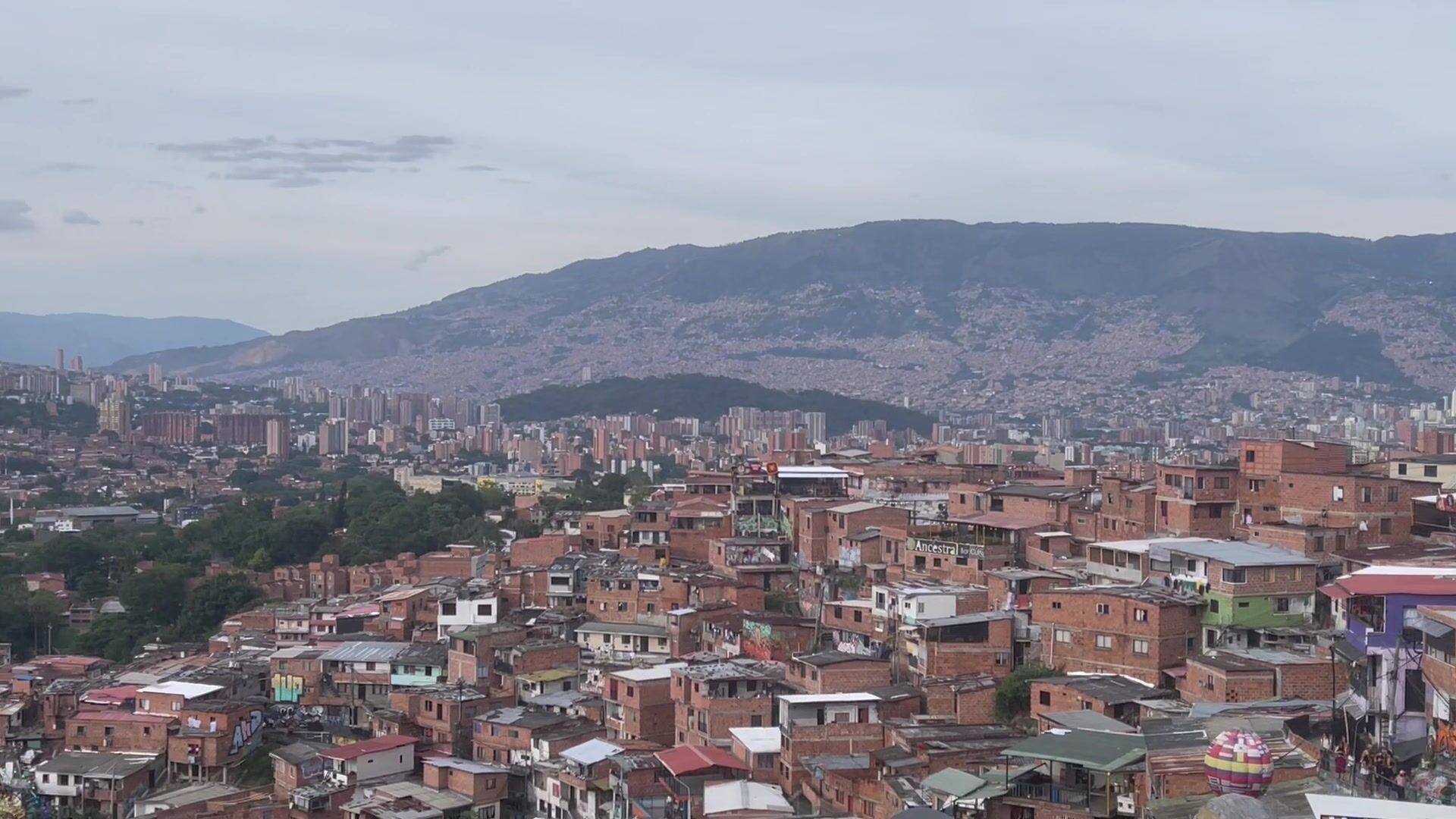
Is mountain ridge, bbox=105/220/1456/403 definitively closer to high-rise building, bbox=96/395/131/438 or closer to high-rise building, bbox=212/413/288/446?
high-rise building, bbox=212/413/288/446

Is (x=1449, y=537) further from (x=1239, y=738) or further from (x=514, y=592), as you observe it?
(x=514, y=592)

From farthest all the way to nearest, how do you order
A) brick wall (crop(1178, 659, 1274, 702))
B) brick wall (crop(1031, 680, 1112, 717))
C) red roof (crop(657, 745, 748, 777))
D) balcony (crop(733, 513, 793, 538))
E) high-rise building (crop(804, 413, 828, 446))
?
1. high-rise building (crop(804, 413, 828, 446))
2. balcony (crop(733, 513, 793, 538))
3. red roof (crop(657, 745, 748, 777))
4. brick wall (crop(1031, 680, 1112, 717))
5. brick wall (crop(1178, 659, 1274, 702))

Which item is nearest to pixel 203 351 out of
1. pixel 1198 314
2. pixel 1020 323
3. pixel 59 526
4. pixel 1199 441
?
pixel 1020 323

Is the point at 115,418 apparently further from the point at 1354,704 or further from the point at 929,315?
the point at 929,315

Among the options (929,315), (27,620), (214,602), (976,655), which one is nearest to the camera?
(976,655)

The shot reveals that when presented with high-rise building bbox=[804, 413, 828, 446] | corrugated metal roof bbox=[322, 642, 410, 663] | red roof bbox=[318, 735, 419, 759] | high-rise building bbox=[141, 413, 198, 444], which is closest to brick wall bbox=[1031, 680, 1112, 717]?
red roof bbox=[318, 735, 419, 759]

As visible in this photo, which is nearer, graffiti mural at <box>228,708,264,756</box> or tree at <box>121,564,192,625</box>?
graffiti mural at <box>228,708,264,756</box>

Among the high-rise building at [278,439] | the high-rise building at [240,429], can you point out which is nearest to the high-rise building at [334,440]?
the high-rise building at [278,439]

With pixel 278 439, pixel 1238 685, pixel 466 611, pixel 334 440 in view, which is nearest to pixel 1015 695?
pixel 1238 685
